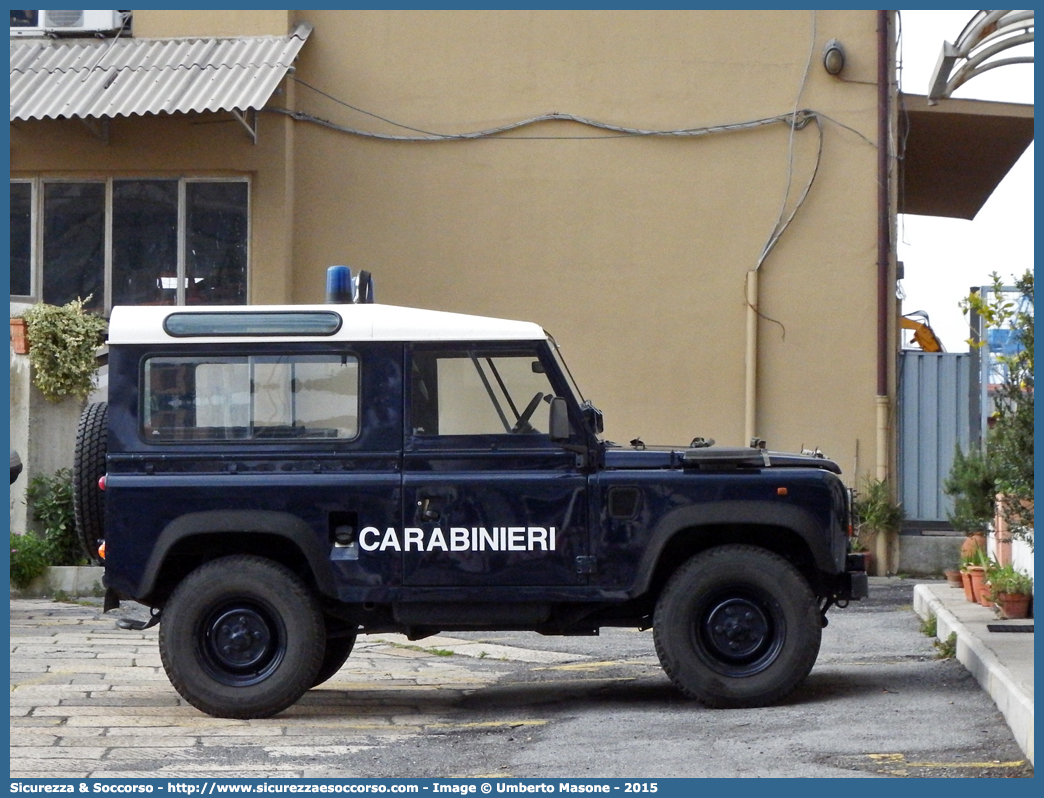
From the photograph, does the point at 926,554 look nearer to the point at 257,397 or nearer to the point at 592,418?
the point at 592,418

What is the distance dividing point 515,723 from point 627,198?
8.43 m

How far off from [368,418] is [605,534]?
1498 millimetres

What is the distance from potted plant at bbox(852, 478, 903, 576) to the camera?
14.4 meters

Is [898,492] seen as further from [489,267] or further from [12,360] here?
[12,360]

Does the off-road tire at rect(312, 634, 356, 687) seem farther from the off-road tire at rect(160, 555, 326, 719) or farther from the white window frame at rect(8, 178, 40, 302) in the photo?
the white window frame at rect(8, 178, 40, 302)

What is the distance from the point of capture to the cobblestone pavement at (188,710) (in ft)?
21.3

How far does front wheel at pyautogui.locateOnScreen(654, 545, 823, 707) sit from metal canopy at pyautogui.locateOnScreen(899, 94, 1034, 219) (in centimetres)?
880

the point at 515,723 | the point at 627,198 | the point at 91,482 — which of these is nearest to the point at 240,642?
the point at 91,482

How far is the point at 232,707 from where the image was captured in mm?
7441

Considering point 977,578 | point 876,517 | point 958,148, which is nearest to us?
point 977,578

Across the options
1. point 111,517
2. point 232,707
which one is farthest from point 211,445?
point 232,707

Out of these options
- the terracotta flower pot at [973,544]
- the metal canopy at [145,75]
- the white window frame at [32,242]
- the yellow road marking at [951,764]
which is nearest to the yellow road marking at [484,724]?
the yellow road marking at [951,764]

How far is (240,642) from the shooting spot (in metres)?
7.49

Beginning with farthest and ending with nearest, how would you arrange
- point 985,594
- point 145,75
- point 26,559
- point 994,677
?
point 145,75 → point 26,559 → point 985,594 → point 994,677
